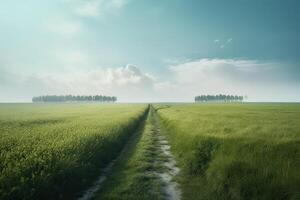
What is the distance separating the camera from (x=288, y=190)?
28.4 feet

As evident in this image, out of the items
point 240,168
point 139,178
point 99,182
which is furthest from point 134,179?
point 240,168

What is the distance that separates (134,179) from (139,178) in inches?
10.0

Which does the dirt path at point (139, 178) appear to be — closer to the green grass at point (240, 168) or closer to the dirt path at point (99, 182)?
the dirt path at point (99, 182)

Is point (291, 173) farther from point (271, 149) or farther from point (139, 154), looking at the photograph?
point (139, 154)

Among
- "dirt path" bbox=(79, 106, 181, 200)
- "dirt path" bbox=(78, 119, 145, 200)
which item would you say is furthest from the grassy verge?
"dirt path" bbox=(78, 119, 145, 200)

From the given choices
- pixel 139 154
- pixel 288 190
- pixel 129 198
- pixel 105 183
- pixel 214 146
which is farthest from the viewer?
pixel 139 154

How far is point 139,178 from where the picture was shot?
40.9 feet

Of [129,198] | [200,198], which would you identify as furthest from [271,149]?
[129,198]

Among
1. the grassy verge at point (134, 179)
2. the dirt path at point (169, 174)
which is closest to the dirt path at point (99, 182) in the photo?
the grassy verge at point (134, 179)

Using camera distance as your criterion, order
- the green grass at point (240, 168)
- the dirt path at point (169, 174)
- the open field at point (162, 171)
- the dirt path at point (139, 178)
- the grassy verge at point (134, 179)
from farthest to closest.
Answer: the dirt path at point (169, 174), the dirt path at point (139, 178), the grassy verge at point (134, 179), the green grass at point (240, 168), the open field at point (162, 171)

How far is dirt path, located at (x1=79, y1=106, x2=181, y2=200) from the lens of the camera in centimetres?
1059

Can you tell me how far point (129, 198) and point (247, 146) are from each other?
716 cm

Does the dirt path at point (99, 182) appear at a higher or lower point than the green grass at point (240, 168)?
lower

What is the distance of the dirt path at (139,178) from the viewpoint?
417 inches
